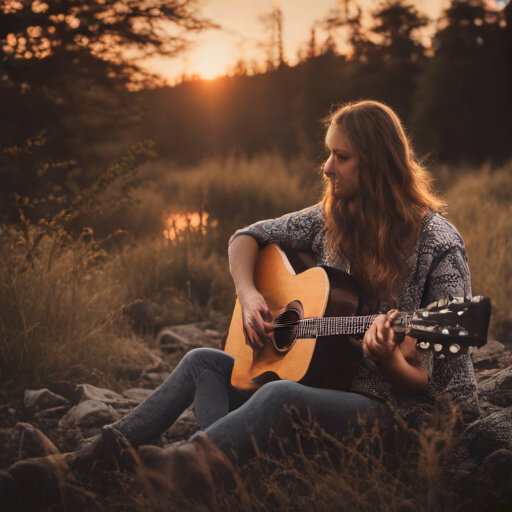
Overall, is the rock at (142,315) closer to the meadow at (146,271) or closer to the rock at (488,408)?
the meadow at (146,271)

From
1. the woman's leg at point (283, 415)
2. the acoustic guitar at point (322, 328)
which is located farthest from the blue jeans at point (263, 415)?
the acoustic guitar at point (322, 328)

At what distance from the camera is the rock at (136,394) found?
315 cm

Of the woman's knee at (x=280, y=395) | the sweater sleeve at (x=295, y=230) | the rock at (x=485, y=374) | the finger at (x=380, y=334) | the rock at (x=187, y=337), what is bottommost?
the rock at (x=187, y=337)

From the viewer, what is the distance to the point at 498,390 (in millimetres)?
2650

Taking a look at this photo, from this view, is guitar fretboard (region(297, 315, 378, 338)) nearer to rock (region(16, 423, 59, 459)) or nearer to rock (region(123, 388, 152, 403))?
rock (region(16, 423, 59, 459))

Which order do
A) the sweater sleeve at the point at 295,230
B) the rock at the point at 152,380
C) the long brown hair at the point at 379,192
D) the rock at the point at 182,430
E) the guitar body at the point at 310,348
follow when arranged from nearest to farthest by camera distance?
the guitar body at the point at 310,348
the long brown hair at the point at 379,192
the sweater sleeve at the point at 295,230
the rock at the point at 182,430
the rock at the point at 152,380

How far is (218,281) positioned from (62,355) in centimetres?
207

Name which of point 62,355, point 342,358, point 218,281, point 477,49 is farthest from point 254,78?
point 342,358

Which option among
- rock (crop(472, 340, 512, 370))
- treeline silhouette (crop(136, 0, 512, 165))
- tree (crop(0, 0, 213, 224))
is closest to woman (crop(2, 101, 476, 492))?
rock (crop(472, 340, 512, 370))

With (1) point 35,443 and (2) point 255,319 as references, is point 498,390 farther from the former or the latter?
(1) point 35,443

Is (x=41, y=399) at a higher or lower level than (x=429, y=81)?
lower

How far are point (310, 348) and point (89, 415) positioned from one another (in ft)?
4.72

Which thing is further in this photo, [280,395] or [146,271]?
[146,271]

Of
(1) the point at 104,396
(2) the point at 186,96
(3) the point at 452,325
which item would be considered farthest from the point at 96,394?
(2) the point at 186,96
